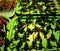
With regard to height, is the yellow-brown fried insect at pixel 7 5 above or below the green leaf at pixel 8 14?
above

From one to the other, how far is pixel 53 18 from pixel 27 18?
210mm

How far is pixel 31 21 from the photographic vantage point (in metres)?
1.15

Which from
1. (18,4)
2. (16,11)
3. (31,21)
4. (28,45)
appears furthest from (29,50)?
(18,4)

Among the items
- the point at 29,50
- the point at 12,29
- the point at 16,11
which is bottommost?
A: the point at 29,50

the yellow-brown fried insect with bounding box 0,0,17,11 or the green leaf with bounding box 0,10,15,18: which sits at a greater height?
the yellow-brown fried insect with bounding box 0,0,17,11

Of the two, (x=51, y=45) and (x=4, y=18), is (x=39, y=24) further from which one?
(x=4, y=18)

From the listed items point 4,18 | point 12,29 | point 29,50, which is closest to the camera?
point 29,50

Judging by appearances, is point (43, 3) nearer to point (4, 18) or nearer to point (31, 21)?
point (31, 21)

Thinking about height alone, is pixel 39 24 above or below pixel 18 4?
below

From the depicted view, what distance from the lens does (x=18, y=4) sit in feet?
4.25

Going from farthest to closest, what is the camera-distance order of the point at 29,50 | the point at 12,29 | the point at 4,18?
the point at 4,18 → the point at 12,29 → the point at 29,50

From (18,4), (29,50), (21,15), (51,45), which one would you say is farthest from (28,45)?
(18,4)

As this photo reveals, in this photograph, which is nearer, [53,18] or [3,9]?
[53,18]

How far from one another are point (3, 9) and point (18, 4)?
0.15 m
